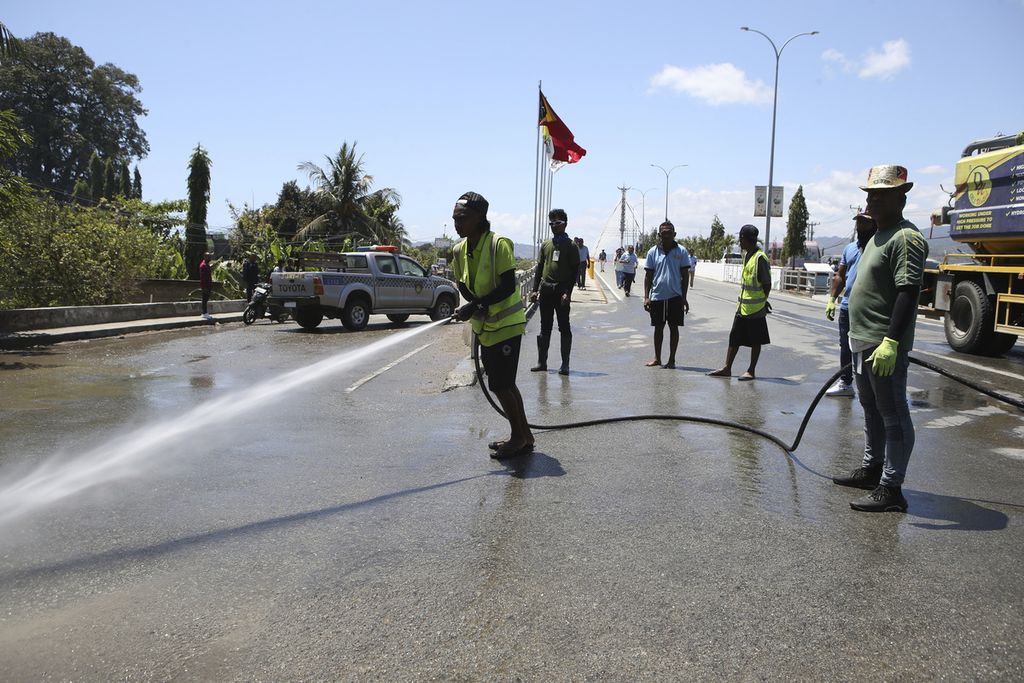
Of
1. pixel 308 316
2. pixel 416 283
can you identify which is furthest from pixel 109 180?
pixel 308 316

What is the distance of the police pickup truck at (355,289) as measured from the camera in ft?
58.5

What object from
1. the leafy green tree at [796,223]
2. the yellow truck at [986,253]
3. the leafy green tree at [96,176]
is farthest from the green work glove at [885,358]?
the leafy green tree at [796,223]

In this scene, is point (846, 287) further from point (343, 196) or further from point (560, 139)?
point (343, 196)

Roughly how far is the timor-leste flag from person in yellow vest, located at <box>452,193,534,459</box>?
15.1m

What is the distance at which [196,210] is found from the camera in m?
38.8

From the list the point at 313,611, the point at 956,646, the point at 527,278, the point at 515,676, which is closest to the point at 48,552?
the point at 313,611

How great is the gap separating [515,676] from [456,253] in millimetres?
3855

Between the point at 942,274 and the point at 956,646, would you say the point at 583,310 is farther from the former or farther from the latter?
the point at 956,646

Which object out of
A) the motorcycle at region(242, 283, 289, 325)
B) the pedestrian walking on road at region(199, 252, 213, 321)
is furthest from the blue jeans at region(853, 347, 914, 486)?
the pedestrian walking on road at region(199, 252, 213, 321)

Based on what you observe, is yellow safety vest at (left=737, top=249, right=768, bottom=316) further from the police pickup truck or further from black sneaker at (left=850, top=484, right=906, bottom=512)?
the police pickup truck

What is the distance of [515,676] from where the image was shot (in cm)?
280

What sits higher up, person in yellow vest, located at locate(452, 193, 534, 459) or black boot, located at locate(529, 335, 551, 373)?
person in yellow vest, located at locate(452, 193, 534, 459)

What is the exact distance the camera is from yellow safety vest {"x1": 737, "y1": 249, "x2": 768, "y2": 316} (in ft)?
31.6

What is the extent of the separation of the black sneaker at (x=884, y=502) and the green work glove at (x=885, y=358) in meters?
0.68
